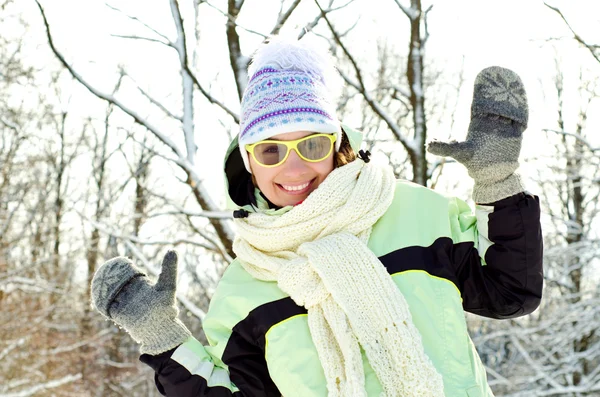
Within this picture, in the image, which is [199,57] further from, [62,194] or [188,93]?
[62,194]

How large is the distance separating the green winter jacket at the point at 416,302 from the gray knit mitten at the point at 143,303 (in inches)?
1.7

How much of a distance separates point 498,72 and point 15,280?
514 inches

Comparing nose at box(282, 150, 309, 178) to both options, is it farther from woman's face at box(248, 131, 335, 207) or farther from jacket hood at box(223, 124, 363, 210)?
jacket hood at box(223, 124, 363, 210)

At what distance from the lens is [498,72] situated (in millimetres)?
1814

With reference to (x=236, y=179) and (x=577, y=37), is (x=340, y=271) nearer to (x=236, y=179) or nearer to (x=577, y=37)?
(x=236, y=179)

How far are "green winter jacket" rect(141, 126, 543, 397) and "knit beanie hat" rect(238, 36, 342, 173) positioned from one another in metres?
0.30

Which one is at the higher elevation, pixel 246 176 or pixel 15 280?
pixel 15 280

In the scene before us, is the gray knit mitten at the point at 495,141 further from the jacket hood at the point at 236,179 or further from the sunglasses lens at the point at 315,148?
the jacket hood at the point at 236,179

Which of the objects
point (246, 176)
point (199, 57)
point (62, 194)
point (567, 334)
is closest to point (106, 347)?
point (62, 194)

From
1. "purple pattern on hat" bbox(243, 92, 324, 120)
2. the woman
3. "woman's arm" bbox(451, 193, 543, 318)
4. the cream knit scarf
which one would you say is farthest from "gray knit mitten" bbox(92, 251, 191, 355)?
"woman's arm" bbox(451, 193, 543, 318)

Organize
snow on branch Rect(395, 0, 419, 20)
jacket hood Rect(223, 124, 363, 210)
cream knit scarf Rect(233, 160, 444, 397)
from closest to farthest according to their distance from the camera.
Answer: cream knit scarf Rect(233, 160, 444, 397), jacket hood Rect(223, 124, 363, 210), snow on branch Rect(395, 0, 419, 20)

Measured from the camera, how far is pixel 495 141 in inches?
69.9

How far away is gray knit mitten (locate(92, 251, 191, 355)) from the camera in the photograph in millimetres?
1927

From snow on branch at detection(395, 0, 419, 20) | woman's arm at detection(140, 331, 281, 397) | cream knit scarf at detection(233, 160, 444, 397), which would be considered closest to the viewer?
cream knit scarf at detection(233, 160, 444, 397)
